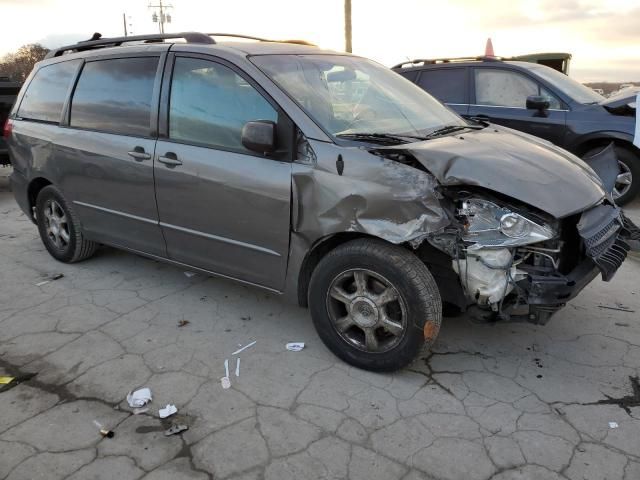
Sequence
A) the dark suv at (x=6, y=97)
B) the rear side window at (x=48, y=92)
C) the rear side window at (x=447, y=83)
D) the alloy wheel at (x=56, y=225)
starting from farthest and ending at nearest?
the dark suv at (x=6, y=97) → the rear side window at (x=447, y=83) → the alloy wheel at (x=56, y=225) → the rear side window at (x=48, y=92)

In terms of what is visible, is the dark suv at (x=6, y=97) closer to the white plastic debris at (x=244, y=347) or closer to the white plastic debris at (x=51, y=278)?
the white plastic debris at (x=51, y=278)

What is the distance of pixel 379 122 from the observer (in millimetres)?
3387

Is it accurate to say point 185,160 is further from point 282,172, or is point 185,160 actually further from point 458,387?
point 458,387

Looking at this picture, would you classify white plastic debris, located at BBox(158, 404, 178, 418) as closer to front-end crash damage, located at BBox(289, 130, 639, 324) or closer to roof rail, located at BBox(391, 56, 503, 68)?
front-end crash damage, located at BBox(289, 130, 639, 324)

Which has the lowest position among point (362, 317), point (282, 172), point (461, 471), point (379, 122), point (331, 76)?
point (461, 471)

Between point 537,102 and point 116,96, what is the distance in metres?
4.80

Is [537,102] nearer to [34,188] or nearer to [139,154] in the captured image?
[139,154]

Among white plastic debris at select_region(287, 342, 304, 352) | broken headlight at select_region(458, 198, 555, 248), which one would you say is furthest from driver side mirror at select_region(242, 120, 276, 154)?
white plastic debris at select_region(287, 342, 304, 352)

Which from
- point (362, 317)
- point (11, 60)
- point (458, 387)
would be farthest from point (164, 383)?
point (11, 60)

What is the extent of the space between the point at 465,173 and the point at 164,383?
6.64 feet

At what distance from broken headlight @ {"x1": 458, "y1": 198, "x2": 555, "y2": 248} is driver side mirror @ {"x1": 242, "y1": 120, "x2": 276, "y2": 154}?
3.73 feet

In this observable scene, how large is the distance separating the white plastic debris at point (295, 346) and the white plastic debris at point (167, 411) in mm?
848

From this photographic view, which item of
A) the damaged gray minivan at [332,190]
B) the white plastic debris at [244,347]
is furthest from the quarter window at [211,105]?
the white plastic debris at [244,347]

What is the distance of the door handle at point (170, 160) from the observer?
3525 millimetres
